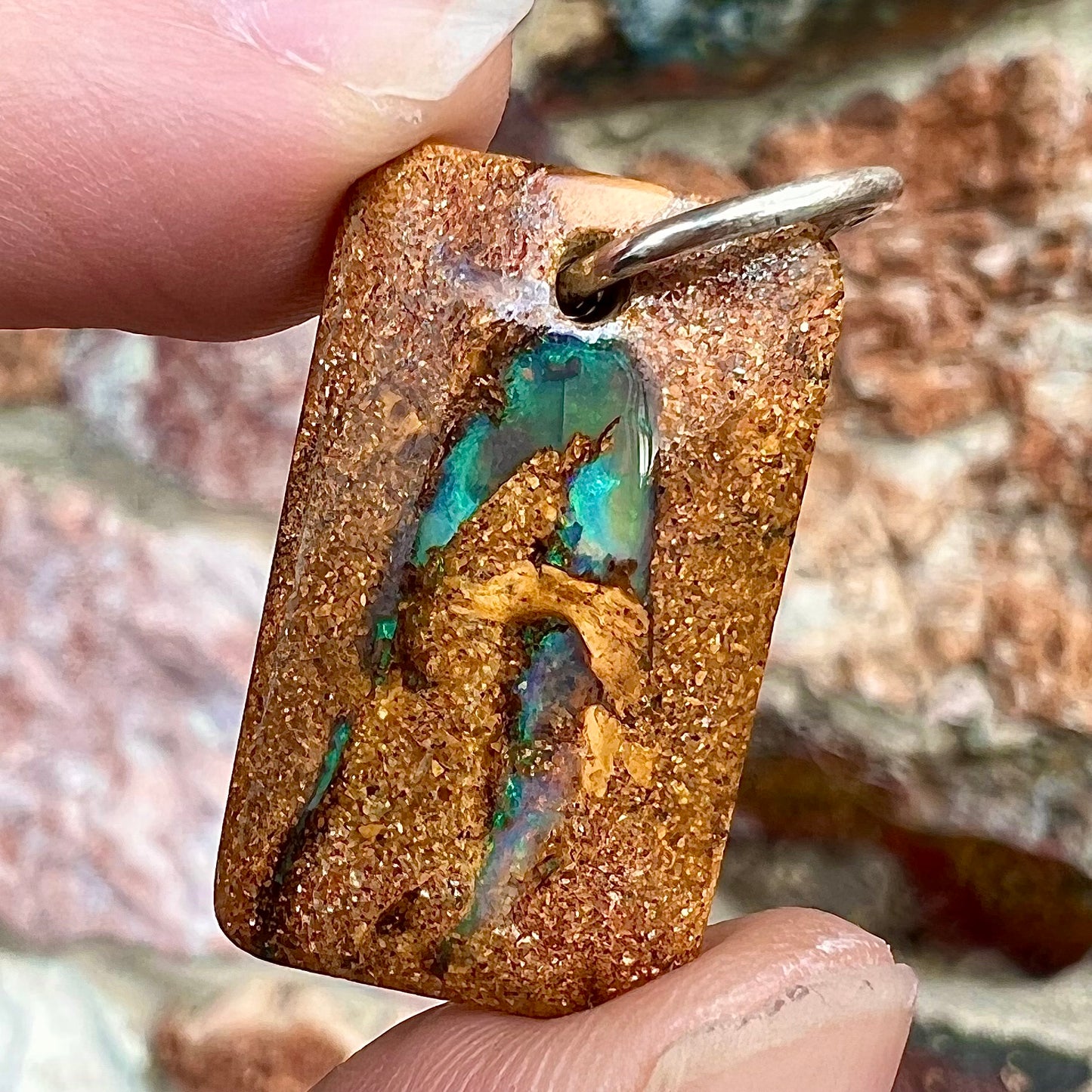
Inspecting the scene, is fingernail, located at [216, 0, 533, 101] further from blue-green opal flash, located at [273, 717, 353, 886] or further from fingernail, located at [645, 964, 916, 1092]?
fingernail, located at [645, 964, 916, 1092]

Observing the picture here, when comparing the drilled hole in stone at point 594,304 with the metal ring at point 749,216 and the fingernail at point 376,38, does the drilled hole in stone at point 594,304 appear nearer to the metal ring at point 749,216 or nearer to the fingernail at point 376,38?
the metal ring at point 749,216

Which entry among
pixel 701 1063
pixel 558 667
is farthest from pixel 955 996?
pixel 558 667

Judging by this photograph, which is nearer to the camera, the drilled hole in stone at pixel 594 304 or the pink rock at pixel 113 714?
the drilled hole in stone at pixel 594 304

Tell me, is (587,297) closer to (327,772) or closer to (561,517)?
(561,517)

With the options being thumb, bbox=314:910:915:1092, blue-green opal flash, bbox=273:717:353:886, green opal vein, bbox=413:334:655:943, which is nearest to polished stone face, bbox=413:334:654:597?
green opal vein, bbox=413:334:655:943

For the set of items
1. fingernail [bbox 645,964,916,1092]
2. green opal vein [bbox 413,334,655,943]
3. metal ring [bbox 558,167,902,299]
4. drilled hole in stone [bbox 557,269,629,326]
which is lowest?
fingernail [bbox 645,964,916,1092]

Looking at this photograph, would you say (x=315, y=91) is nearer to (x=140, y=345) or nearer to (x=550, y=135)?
(x=550, y=135)

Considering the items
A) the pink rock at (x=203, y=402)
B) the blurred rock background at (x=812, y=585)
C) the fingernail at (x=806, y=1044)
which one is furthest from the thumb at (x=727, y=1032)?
the pink rock at (x=203, y=402)

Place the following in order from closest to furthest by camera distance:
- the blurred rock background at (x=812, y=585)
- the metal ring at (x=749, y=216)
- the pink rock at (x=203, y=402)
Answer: the metal ring at (x=749, y=216) < the blurred rock background at (x=812, y=585) < the pink rock at (x=203, y=402)
